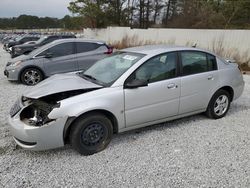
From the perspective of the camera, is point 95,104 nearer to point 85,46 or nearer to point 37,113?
point 37,113

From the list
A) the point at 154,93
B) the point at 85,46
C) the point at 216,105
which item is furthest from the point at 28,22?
the point at 154,93

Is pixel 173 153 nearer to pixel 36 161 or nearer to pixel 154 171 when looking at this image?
pixel 154 171

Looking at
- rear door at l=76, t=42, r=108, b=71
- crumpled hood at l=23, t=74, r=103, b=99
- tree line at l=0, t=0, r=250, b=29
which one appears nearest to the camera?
crumpled hood at l=23, t=74, r=103, b=99

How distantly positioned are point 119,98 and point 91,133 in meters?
0.65

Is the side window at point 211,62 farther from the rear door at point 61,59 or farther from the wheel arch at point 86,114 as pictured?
the rear door at point 61,59

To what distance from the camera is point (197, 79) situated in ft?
14.7

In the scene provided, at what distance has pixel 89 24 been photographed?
3559cm

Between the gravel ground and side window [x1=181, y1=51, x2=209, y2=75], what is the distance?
3.31 feet

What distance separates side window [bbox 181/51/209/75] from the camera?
4414 mm

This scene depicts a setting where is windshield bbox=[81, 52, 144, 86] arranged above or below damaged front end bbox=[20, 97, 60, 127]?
above

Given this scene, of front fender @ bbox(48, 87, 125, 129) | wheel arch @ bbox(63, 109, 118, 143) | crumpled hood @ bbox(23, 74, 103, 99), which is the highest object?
crumpled hood @ bbox(23, 74, 103, 99)

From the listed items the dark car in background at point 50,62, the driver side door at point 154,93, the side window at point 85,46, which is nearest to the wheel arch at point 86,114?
the driver side door at point 154,93

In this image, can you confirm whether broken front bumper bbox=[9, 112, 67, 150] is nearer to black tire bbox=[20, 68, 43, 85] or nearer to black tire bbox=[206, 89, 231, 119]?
black tire bbox=[206, 89, 231, 119]

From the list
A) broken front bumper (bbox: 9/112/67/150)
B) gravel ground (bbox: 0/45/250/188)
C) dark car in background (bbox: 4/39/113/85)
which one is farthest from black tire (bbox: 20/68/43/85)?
broken front bumper (bbox: 9/112/67/150)
